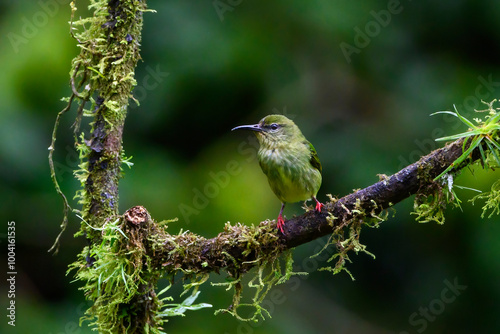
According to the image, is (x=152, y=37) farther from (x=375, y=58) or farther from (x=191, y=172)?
(x=375, y=58)

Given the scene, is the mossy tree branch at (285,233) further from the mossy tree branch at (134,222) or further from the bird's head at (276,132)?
the bird's head at (276,132)

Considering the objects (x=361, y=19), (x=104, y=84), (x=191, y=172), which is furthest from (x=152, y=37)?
(x=104, y=84)

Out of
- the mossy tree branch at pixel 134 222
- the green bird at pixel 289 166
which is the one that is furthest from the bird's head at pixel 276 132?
the mossy tree branch at pixel 134 222

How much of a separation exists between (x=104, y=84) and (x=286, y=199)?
1.49 meters

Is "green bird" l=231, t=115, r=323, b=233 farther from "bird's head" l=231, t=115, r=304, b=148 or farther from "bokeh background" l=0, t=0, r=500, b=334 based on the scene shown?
"bokeh background" l=0, t=0, r=500, b=334

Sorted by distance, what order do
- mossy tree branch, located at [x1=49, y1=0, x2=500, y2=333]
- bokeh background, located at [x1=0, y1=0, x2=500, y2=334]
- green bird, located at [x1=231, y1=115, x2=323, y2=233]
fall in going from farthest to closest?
bokeh background, located at [x1=0, y1=0, x2=500, y2=334] < green bird, located at [x1=231, y1=115, x2=323, y2=233] < mossy tree branch, located at [x1=49, y1=0, x2=500, y2=333]

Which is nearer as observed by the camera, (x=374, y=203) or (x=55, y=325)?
(x=374, y=203)

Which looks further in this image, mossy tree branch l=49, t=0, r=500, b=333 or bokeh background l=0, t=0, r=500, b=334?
bokeh background l=0, t=0, r=500, b=334

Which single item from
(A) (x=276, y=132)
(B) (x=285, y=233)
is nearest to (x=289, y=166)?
(A) (x=276, y=132)

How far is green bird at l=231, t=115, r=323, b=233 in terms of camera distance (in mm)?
3684

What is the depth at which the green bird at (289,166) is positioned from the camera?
368 centimetres

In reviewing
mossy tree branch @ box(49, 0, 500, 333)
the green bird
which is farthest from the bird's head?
mossy tree branch @ box(49, 0, 500, 333)

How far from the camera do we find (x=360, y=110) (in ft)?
19.5

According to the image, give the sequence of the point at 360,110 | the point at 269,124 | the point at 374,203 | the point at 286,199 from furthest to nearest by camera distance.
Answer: the point at 360,110 < the point at 269,124 < the point at 286,199 < the point at 374,203
